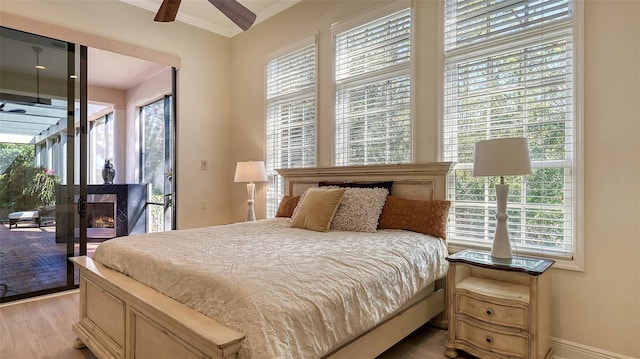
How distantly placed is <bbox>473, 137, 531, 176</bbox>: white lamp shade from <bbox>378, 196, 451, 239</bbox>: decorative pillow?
54cm

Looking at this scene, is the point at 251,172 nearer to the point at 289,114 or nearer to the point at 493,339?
the point at 289,114

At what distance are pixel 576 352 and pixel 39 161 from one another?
4.80 meters

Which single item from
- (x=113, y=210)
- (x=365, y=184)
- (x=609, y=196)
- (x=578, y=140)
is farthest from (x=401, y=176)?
(x=113, y=210)

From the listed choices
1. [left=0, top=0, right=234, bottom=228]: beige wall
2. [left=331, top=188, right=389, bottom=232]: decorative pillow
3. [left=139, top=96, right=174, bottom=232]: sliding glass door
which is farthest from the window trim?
[left=139, top=96, right=174, bottom=232]: sliding glass door

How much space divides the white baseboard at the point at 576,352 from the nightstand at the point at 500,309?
146mm

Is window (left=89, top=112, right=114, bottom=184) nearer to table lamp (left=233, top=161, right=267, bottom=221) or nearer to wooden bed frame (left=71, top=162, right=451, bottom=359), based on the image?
table lamp (left=233, top=161, right=267, bottom=221)

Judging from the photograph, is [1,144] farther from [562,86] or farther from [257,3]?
[562,86]

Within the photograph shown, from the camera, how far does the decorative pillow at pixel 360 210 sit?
2666 millimetres

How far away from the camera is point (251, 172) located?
3.92 meters

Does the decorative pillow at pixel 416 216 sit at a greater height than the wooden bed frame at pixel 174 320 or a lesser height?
greater

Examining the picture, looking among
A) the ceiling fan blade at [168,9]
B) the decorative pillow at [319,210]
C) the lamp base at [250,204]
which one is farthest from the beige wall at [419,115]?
the ceiling fan blade at [168,9]

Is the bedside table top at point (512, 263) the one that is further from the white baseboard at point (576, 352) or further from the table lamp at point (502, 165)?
the white baseboard at point (576, 352)

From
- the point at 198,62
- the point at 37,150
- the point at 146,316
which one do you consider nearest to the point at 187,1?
the point at 198,62

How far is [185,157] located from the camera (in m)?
4.36
